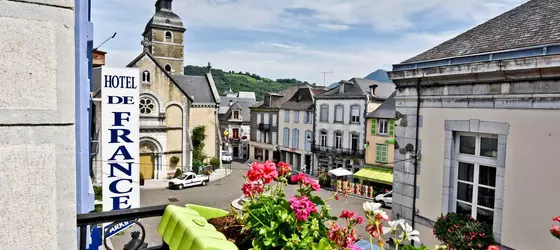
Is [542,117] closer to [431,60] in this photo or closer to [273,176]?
[431,60]

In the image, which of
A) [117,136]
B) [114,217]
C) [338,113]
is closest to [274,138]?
[338,113]

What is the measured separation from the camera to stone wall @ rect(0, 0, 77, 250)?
1.27m

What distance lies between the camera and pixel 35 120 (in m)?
1.31

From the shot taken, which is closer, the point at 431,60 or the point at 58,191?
the point at 58,191

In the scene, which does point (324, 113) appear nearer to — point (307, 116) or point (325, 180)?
point (307, 116)

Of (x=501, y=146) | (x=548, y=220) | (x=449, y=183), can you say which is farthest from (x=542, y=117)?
(x=449, y=183)

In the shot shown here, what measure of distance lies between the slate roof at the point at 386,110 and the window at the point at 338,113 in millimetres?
2544

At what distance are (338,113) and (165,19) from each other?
20.3m

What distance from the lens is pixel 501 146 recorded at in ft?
16.3

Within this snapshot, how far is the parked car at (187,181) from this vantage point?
2353cm

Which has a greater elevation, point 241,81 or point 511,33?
point 241,81

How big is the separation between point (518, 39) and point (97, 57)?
1700 centimetres

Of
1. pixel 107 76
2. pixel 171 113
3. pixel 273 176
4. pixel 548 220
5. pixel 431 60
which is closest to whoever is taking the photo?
pixel 273 176

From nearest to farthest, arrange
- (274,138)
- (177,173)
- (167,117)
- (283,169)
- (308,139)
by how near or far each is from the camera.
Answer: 1. (283,169)
2. (177,173)
3. (167,117)
4. (308,139)
5. (274,138)
